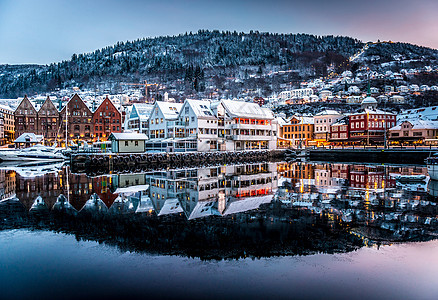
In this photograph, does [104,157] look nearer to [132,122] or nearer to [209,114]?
[209,114]

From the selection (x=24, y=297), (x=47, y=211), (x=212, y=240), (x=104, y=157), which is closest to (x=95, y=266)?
(x=24, y=297)

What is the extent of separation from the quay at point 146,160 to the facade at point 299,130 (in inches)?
1508

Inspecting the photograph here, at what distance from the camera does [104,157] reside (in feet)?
156

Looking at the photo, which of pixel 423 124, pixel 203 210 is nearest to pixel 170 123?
pixel 203 210

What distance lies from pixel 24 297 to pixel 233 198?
1442 centimetres

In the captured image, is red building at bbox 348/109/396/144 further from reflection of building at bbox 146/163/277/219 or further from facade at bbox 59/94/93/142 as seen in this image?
facade at bbox 59/94/93/142

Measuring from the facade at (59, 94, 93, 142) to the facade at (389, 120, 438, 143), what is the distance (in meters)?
80.3

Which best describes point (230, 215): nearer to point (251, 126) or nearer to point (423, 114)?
point (251, 126)

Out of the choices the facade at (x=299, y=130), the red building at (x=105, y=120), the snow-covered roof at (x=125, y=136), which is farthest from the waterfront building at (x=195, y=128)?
the facade at (x=299, y=130)

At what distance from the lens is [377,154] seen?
6600 cm

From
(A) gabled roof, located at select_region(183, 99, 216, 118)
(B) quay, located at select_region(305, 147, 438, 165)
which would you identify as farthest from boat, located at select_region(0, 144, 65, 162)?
(B) quay, located at select_region(305, 147, 438, 165)

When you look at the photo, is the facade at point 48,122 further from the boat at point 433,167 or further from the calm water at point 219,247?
the boat at point 433,167

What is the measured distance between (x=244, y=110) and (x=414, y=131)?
44885 mm

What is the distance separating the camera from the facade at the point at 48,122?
279ft
